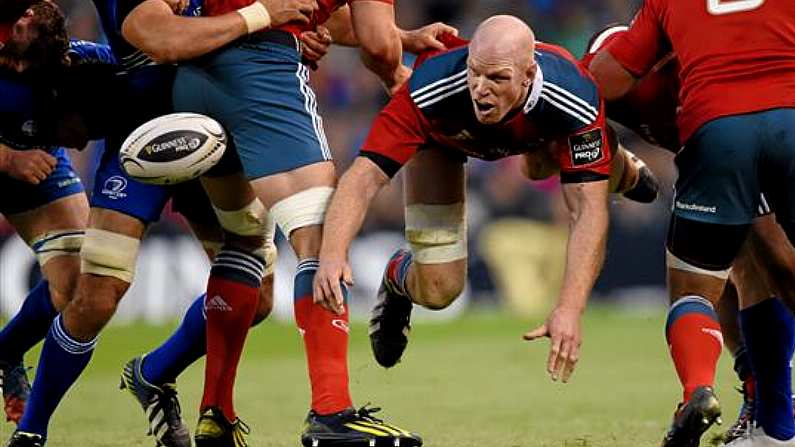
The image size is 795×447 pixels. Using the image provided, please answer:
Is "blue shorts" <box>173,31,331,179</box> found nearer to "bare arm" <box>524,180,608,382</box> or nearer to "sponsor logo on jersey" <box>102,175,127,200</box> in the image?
"sponsor logo on jersey" <box>102,175,127,200</box>

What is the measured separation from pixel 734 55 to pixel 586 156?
740 mm

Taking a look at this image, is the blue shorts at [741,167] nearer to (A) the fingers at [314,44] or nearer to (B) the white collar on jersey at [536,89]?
(B) the white collar on jersey at [536,89]

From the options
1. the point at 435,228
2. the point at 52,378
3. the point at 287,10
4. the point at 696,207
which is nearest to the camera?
the point at 696,207

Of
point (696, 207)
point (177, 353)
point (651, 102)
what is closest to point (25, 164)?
point (177, 353)

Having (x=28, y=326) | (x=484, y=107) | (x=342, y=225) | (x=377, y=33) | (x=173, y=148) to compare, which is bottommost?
(x=28, y=326)

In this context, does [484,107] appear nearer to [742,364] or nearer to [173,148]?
[173,148]

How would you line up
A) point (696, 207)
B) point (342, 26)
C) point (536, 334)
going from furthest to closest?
point (342, 26) < point (696, 207) < point (536, 334)

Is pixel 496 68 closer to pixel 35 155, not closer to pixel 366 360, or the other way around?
pixel 35 155

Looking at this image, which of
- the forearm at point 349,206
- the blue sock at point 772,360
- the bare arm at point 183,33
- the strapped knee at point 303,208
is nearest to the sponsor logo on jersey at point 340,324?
the forearm at point 349,206

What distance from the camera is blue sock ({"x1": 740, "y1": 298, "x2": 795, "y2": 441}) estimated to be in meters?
6.90

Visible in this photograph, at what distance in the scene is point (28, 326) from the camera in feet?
26.2

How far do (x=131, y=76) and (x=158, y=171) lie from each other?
0.84m

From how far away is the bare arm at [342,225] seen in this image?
19.9 feet

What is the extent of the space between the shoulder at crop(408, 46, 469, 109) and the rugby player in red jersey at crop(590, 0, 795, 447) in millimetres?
903
